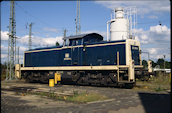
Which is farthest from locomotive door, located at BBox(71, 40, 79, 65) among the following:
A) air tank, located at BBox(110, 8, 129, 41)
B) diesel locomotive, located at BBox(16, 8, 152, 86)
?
air tank, located at BBox(110, 8, 129, 41)

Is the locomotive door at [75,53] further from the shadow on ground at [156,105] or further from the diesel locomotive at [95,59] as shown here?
the shadow on ground at [156,105]

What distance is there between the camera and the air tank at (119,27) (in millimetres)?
17281

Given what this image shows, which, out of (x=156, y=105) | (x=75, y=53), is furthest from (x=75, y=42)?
(x=156, y=105)

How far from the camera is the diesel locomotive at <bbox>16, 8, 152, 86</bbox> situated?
15.4m

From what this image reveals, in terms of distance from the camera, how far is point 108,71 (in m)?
16.3

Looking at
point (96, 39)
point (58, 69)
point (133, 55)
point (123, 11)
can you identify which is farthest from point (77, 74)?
point (123, 11)

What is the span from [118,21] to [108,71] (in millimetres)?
4811

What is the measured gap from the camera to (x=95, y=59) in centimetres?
1711

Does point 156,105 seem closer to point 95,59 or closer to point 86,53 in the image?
point 95,59

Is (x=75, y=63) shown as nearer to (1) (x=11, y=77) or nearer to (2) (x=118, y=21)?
(2) (x=118, y=21)

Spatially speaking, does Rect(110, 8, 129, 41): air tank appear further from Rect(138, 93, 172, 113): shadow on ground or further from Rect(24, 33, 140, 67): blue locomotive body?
Rect(138, 93, 172, 113): shadow on ground

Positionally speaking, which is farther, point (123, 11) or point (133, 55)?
point (123, 11)

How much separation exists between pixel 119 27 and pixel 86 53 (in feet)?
12.6

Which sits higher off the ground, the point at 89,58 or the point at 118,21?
the point at 118,21
